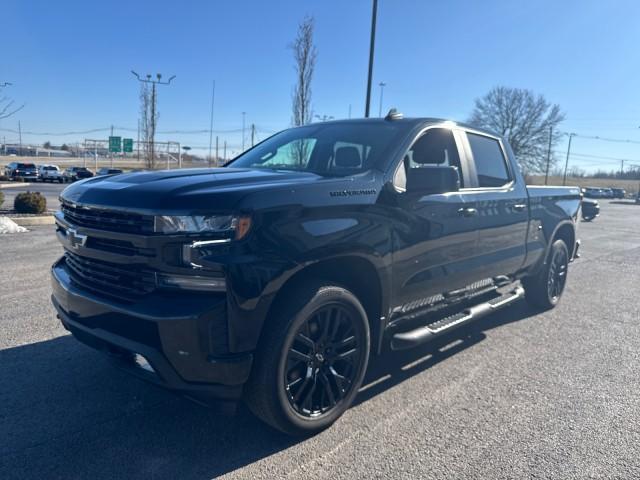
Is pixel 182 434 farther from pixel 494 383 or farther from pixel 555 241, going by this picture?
pixel 555 241

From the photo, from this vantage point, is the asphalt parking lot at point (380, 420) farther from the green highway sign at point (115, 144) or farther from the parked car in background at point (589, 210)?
the green highway sign at point (115, 144)

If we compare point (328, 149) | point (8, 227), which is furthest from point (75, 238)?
point (8, 227)

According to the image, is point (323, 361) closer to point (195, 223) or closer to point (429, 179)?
point (195, 223)

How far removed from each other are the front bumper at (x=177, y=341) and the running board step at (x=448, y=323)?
1.36m

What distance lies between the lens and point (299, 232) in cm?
270

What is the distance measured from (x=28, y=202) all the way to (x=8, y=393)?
1061 cm

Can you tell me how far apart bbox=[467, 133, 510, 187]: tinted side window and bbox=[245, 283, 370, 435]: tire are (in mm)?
2141

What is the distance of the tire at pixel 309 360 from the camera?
8.75ft

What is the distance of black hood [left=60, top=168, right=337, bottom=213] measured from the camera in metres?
2.46

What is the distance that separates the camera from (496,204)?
14.8 ft

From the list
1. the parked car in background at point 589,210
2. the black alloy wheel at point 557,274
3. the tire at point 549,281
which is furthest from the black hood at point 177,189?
the parked car in background at point 589,210

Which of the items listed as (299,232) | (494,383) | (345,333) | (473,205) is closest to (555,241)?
(473,205)

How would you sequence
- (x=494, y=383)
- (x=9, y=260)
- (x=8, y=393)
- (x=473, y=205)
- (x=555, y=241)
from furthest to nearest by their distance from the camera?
(x=9, y=260) < (x=555, y=241) < (x=473, y=205) < (x=494, y=383) < (x=8, y=393)

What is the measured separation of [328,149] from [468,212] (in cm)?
125
